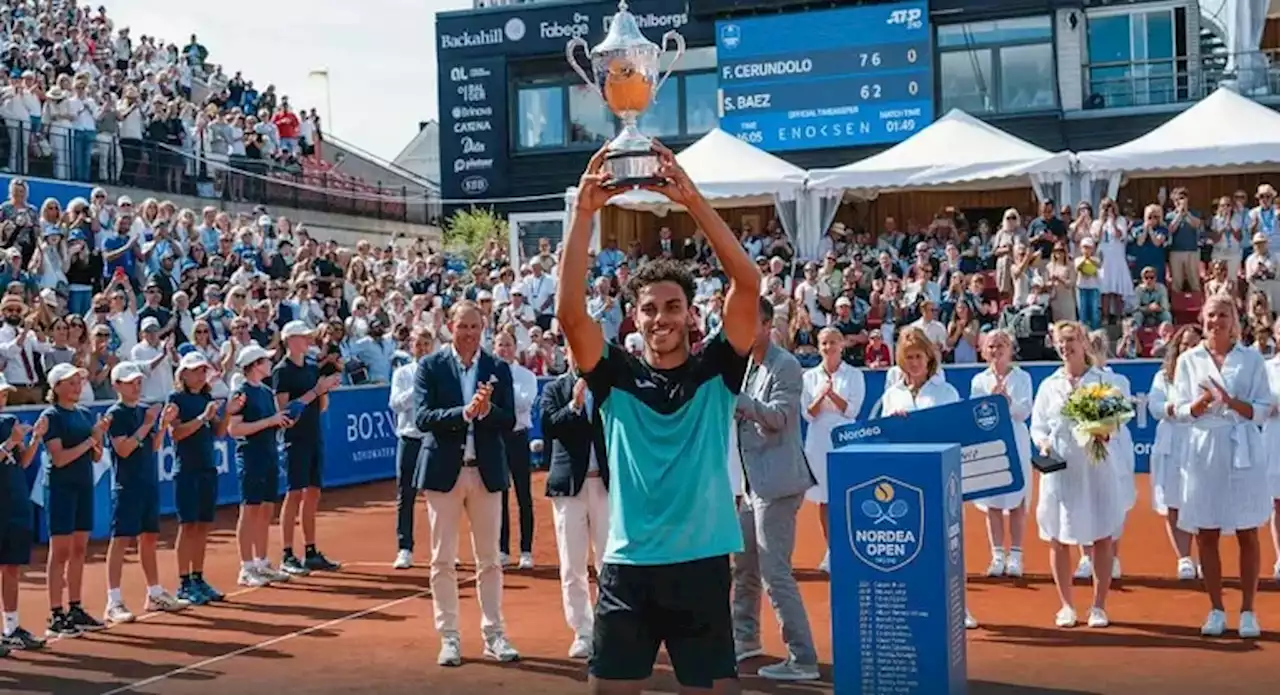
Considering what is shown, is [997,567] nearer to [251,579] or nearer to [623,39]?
[251,579]

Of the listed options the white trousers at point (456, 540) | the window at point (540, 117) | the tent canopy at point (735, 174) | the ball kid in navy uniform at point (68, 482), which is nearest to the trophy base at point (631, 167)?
the white trousers at point (456, 540)

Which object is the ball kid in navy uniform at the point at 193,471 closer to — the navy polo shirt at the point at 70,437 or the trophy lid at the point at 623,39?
the navy polo shirt at the point at 70,437

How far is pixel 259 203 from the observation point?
29.8 meters

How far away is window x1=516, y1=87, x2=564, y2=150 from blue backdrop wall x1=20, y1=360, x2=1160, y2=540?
1596 centimetres

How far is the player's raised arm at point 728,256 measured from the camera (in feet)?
16.6

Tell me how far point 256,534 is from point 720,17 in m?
22.5

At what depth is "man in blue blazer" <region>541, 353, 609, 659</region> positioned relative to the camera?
31.3 ft

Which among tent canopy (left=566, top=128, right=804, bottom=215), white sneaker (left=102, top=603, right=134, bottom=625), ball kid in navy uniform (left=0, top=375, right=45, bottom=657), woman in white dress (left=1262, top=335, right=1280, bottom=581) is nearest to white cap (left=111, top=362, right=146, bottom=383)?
ball kid in navy uniform (left=0, top=375, right=45, bottom=657)

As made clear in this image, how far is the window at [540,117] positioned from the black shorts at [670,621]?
1246 inches

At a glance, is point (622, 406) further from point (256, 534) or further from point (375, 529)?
point (375, 529)

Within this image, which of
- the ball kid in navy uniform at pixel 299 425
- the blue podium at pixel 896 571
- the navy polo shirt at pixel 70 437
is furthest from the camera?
the ball kid in navy uniform at pixel 299 425

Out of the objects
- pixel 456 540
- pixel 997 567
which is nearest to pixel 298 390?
pixel 456 540

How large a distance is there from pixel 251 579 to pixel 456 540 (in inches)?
159

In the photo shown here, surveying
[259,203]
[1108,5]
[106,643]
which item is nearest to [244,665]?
[106,643]
